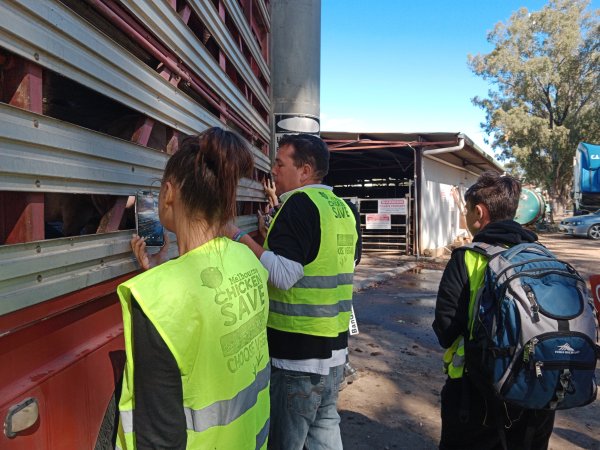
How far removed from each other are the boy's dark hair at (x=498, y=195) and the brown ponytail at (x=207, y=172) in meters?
1.55

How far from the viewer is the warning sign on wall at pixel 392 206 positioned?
1421 centimetres

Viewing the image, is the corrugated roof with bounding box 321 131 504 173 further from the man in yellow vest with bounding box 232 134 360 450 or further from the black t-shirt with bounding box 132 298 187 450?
the black t-shirt with bounding box 132 298 187 450

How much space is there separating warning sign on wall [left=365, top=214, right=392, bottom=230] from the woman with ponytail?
13123mm

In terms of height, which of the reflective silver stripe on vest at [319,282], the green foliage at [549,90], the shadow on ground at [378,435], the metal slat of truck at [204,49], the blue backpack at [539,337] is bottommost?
the shadow on ground at [378,435]

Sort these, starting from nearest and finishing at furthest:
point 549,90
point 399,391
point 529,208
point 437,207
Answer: point 399,391 < point 437,207 < point 529,208 < point 549,90

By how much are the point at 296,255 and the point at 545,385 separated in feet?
3.79

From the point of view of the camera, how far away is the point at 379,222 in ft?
47.4

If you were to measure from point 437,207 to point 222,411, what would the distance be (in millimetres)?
15422

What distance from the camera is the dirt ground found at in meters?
3.62

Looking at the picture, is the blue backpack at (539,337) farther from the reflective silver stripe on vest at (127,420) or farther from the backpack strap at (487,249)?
the reflective silver stripe on vest at (127,420)

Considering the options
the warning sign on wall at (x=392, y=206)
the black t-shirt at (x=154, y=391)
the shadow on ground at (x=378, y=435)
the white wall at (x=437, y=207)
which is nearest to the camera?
the black t-shirt at (x=154, y=391)

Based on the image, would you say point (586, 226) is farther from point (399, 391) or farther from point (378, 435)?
point (378, 435)

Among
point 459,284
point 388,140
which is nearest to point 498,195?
point 459,284

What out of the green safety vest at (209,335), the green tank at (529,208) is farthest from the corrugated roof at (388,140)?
the green safety vest at (209,335)
